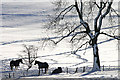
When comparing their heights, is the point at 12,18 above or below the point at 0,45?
above

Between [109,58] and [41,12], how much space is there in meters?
52.8

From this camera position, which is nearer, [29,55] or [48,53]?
[29,55]

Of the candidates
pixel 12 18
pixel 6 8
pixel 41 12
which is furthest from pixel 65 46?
pixel 6 8

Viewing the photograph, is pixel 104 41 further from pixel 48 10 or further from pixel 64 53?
pixel 48 10

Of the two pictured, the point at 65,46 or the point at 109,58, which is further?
the point at 65,46

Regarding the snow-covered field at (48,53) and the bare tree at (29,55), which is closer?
the snow-covered field at (48,53)

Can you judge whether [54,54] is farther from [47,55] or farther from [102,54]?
[102,54]

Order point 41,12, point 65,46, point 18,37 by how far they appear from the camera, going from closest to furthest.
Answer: point 65,46
point 18,37
point 41,12

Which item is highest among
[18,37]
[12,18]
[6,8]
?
[6,8]

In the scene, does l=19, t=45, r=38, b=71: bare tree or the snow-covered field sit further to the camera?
l=19, t=45, r=38, b=71: bare tree

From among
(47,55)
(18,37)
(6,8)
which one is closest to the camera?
(47,55)

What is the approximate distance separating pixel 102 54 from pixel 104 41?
9.68 m

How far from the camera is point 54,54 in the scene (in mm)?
34469

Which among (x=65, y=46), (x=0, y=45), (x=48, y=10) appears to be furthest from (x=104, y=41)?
(x=48, y=10)
